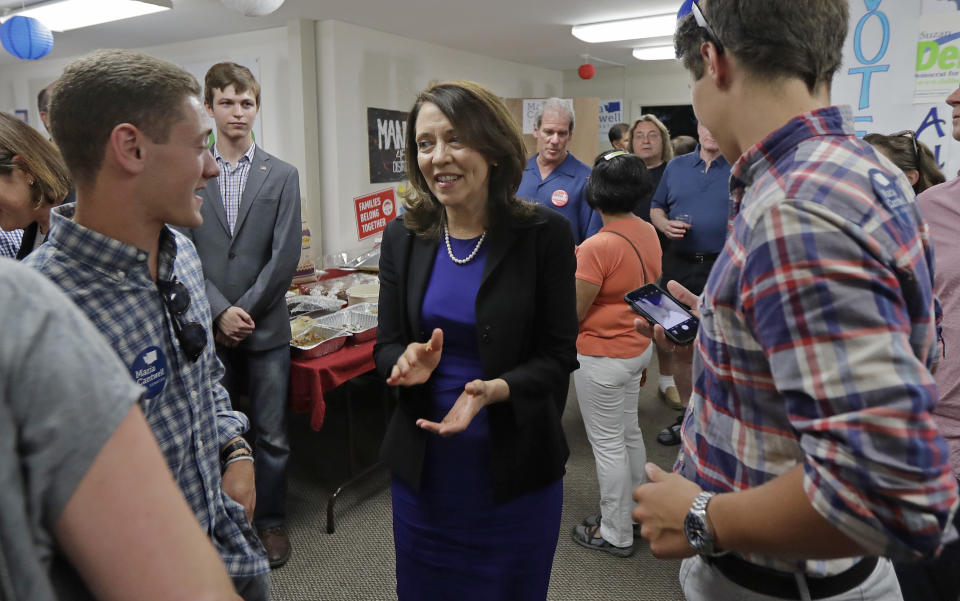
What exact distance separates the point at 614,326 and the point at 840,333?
6.10ft

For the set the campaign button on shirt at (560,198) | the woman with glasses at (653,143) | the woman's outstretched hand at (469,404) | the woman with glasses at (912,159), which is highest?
the woman with glasses at (653,143)

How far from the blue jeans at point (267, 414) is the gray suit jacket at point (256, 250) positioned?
80 millimetres

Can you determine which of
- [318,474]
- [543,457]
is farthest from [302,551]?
[543,457]

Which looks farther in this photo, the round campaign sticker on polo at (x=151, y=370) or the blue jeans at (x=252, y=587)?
the blue jeans at (x=252, y=587)

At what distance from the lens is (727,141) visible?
0.88 meters

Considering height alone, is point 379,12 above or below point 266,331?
above

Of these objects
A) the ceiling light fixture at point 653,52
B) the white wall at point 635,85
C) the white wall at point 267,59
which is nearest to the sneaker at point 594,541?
the white wall at point 267,59

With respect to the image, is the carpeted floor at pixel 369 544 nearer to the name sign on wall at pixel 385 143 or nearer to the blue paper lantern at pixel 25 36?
the name sign on wall at pixel 385 143

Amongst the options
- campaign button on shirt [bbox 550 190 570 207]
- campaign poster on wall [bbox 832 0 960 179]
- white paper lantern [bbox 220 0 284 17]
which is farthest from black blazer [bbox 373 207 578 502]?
white paper lantern [bbox 220 0 284 17]

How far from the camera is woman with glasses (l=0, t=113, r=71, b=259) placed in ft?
5.46

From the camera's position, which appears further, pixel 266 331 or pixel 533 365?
pixel 266 331

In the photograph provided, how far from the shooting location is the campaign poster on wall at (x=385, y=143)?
5.51 meters

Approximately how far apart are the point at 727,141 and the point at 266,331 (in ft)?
7.15

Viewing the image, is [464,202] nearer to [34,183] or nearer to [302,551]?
[34,183]
